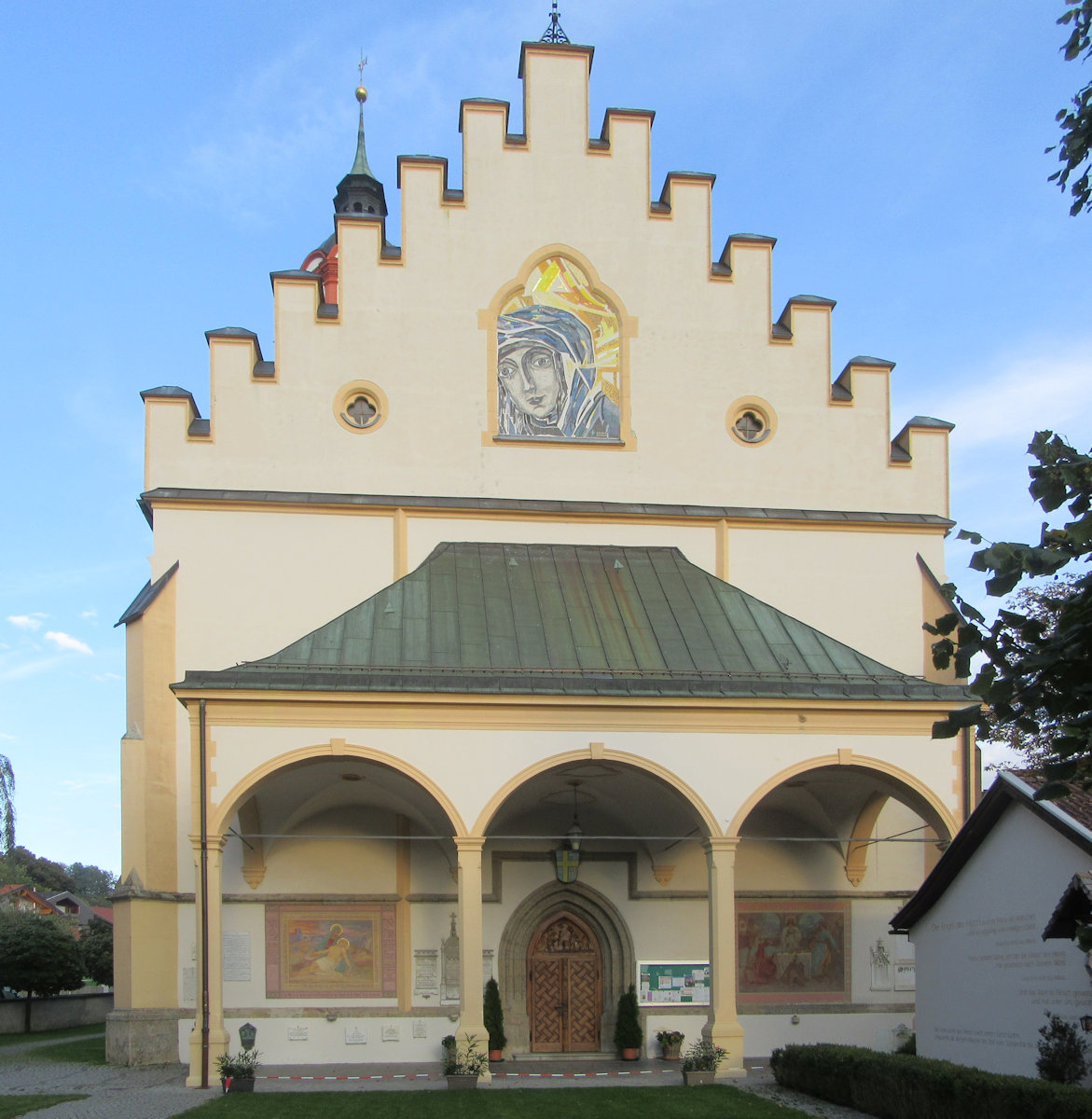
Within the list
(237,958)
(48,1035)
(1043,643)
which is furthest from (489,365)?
(48,1035)

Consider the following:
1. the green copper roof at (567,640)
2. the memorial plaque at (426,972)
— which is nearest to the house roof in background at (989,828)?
the green copper roof at (567,640)

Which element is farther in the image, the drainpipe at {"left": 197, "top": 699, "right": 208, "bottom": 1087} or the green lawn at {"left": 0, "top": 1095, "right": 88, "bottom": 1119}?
the drainpipe at {"left": 197, "top": 699, "right": 208, "bottom": 1087}

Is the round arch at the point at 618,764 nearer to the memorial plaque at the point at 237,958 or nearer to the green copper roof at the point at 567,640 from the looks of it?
the green copper roof at the point at 567,640

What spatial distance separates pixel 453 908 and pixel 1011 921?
9.43 m

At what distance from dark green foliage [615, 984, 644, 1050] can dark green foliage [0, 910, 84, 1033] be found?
51.0 feet

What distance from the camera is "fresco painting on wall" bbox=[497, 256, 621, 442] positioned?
22.4 metres

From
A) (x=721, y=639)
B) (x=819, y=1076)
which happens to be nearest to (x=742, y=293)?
(x=721, y=639)

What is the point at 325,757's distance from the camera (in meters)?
17.2

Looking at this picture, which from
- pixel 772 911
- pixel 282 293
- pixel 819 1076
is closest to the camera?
pixel 819 1076

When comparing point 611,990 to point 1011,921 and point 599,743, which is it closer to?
point 599,743

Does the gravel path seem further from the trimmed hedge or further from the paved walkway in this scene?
the trimmed hedge

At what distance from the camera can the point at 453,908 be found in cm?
2027

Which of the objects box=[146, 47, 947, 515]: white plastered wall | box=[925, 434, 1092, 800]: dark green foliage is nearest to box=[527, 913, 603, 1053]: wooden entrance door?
box=[146, 47, 947, 515]: white plastered wall

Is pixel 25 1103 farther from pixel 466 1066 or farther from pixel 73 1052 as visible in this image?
pixel 73 1052
